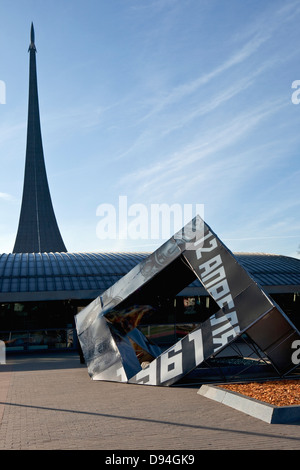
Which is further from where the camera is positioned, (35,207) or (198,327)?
(35,207)

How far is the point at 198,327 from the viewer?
616 inches

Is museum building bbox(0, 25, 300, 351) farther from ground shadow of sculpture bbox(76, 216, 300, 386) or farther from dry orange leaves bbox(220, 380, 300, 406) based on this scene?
dry orange leaves bbox(220, 380, 300, 406)

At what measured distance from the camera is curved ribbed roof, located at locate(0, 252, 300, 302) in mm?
31844

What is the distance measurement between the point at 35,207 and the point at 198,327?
57.9m

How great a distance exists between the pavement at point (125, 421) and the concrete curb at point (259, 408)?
172mm

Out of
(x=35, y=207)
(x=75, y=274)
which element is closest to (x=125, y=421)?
(x=75, y=274)

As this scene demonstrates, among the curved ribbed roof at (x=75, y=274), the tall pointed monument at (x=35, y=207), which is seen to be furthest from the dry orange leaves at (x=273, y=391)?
the tall pointed monument at (x=35, y=207)

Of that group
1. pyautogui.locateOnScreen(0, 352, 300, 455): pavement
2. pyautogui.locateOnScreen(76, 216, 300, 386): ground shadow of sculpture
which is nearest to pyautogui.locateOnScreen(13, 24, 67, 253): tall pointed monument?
pyautogui.locateOnScreen(76, 216, 300, 386): ground shadow of sculpture

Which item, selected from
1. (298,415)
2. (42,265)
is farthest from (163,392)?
(42,265)

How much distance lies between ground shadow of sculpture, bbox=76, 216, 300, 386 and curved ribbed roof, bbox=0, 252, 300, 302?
12.7 m

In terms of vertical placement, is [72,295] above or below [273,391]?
above

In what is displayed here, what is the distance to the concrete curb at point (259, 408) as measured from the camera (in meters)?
10.3

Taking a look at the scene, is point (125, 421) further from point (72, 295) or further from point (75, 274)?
point (75, 274)

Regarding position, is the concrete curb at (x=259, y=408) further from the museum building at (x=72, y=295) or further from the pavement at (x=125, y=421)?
the museum building at (x=72, y=295)
